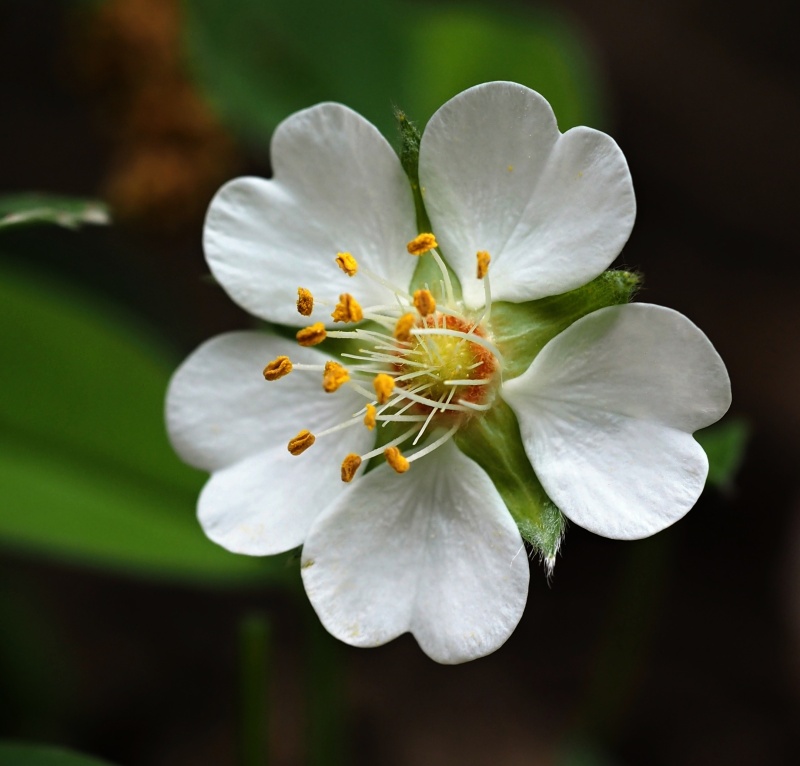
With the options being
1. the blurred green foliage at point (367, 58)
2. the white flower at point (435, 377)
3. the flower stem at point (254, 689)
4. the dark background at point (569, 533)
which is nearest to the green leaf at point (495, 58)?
the blurred green foliage at point (367, 58)

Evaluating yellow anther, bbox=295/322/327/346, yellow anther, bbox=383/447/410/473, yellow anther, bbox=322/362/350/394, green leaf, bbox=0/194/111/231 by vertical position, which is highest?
green leaf, bbox=0/194/111/231

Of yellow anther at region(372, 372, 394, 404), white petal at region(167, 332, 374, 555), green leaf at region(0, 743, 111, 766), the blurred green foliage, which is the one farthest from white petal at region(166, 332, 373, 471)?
the blurred green foliage

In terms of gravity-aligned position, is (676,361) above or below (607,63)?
above

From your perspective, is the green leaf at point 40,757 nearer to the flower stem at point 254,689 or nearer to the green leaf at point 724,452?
the flower stem at point 254,689

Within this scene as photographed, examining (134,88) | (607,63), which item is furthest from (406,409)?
(607,63)

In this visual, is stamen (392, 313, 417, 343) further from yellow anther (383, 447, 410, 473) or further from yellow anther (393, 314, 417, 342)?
yellow anther (383, 447, 410, 473)

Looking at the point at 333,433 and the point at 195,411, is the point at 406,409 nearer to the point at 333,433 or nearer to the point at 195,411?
the point at 333,433

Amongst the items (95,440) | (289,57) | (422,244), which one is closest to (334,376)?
(422,244)
